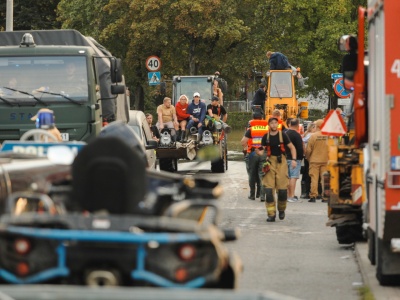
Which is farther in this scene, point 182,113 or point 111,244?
point 182,113

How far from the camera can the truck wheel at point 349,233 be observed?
17.0m

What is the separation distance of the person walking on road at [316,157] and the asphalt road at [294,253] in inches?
15.0

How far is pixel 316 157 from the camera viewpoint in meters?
25.8

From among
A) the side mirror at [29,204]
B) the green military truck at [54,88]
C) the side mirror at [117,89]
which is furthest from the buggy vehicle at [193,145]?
the side mirror at [29,204]

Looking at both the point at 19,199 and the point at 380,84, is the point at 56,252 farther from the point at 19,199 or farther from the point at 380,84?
the point at 380,84

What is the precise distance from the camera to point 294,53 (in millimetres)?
78688

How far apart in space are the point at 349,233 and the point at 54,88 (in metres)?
5.97

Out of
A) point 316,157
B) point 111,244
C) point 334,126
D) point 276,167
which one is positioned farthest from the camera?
point 316,157

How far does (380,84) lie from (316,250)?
17.0 ft

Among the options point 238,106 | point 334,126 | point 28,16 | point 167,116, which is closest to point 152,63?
Answer: point 167,116

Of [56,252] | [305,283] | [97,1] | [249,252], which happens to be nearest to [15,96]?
[249,252]

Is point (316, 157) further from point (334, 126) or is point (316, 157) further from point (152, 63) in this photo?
point (152, 63)

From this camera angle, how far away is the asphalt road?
44.1 ft

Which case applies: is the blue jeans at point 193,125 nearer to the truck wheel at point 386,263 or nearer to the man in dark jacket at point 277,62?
the man in dark jacket at point 277,62
